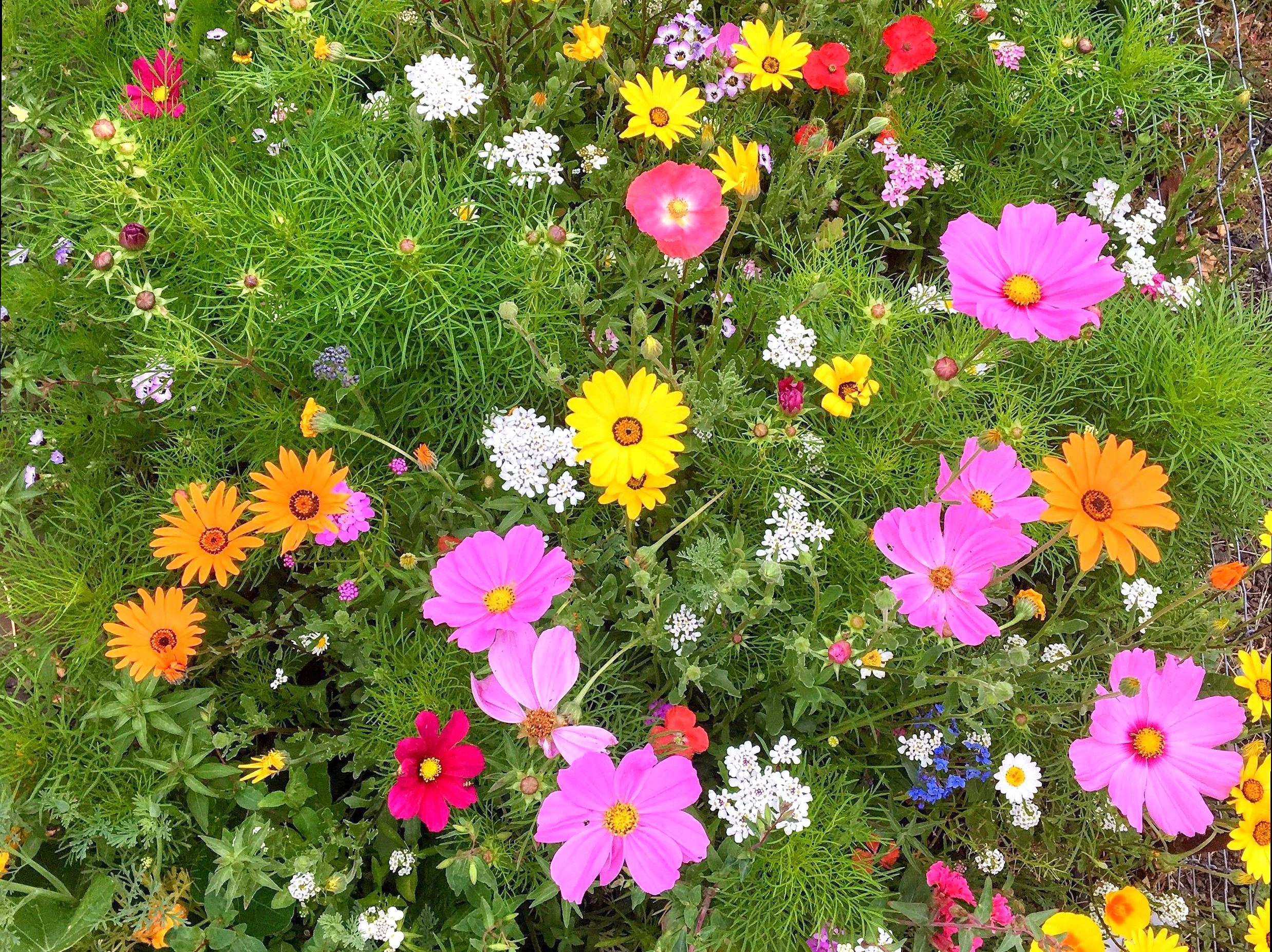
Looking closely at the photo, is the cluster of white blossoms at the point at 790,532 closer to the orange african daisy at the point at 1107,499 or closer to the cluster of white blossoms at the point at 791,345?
the cluster of white blossoms at the point at 791,345

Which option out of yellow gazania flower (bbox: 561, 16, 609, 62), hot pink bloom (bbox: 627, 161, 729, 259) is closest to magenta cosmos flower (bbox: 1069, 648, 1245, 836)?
hot pink bloom (bbox: 627, 161, 729, 259)

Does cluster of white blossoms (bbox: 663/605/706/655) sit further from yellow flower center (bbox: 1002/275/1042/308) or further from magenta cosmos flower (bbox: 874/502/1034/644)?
yellow flower center (bbox: 1002/275/1042/308)

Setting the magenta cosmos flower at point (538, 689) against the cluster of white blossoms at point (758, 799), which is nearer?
the magenta cosmos flower at point (538, 689)

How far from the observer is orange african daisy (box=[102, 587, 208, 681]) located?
4.17 feet

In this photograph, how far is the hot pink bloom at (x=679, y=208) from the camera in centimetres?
126

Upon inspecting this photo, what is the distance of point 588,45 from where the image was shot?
5.08 ft

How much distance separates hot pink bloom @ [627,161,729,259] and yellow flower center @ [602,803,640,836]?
0.79 m

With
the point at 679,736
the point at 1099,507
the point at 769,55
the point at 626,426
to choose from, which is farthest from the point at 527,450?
the point at 769,55

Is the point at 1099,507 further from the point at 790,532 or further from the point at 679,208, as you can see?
the point at 679,208

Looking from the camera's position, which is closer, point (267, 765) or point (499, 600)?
point (499, 600)

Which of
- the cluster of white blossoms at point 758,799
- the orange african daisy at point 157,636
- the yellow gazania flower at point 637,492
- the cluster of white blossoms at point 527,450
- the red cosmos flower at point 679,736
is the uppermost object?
the yellow gazania flower at point 637,492

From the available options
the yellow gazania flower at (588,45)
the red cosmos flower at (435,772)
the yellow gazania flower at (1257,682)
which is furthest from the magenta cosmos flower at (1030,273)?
the red cosmos flower at (435,772)

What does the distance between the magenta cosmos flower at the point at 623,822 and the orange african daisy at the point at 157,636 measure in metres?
0.67

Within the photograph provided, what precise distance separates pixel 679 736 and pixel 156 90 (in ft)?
5.01
